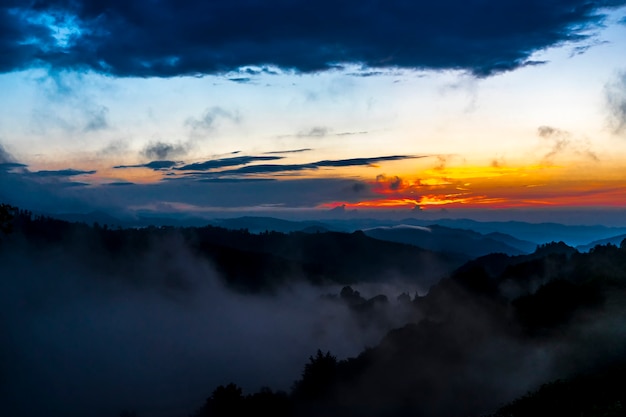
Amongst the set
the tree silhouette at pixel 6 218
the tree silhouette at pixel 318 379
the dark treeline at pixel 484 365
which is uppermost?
the tree silhouette at pixel 6 218

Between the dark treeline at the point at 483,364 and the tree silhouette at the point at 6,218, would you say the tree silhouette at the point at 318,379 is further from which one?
the tree silhouette at the point at 6,218

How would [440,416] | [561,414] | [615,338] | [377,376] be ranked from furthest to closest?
1. [377,376]
2. [440,416]
3. [615,338]
4. [561,414]

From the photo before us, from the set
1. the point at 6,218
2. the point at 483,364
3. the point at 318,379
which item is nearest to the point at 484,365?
the point at 483,364

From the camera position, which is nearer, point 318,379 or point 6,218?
point 6,218

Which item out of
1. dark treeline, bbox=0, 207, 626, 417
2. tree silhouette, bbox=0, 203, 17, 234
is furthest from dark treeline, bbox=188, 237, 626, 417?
tree silhouette, bbox=0, 203, 17, 234

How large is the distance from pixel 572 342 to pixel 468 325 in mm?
29774

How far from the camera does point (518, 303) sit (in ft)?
306

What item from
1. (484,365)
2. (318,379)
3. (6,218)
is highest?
(6,218)

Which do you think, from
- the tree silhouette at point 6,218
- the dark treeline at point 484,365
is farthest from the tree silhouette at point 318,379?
the tree silhouette at point 6,218

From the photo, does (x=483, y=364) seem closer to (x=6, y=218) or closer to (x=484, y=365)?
(x=484, y=365)

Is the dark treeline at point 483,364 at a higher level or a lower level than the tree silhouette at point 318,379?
higher

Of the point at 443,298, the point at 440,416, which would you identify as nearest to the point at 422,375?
the point at 440,416

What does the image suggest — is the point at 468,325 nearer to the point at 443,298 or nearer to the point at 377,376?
the point at 377,376

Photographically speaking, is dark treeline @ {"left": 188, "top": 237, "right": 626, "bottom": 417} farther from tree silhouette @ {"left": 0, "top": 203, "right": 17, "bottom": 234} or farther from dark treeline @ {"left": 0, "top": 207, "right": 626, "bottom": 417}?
tree silhouette @ {"left": 0, "top": 203, "right": 17, "bottom": 234}
